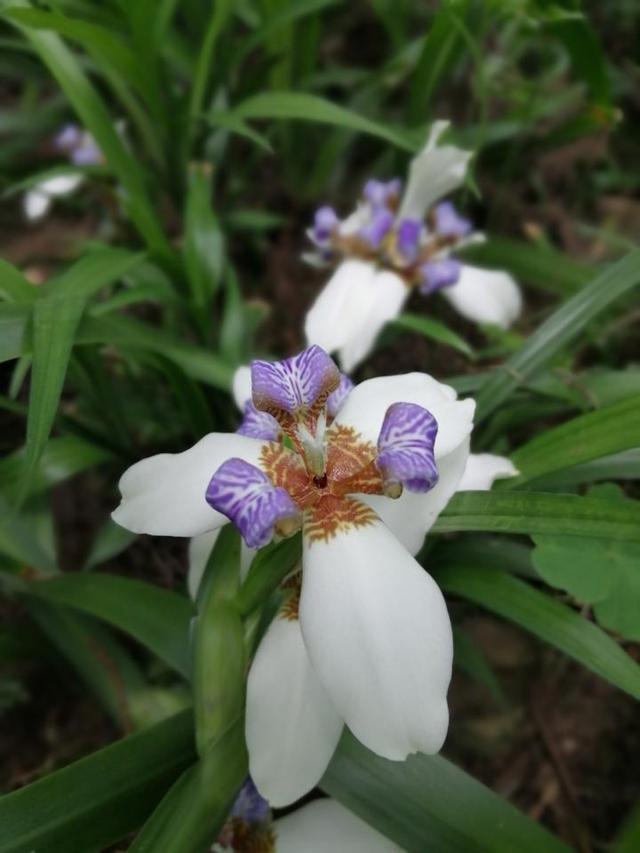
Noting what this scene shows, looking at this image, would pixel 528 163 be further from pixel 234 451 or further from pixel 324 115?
pixel 234 451

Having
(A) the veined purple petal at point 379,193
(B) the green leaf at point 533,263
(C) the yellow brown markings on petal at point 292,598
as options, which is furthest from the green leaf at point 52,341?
(B) the green leaf at point 533,263

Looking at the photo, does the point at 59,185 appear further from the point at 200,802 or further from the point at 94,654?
the point at 200,802

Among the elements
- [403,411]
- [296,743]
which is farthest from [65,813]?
[403,411]

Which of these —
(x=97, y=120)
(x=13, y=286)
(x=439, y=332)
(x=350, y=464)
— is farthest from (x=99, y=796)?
(x=97, y=120)

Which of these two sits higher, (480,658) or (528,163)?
(528,163)

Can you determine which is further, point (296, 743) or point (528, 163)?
point (528, 163)

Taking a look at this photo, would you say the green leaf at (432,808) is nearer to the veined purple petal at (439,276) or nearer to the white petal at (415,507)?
the white petal at (415,507)

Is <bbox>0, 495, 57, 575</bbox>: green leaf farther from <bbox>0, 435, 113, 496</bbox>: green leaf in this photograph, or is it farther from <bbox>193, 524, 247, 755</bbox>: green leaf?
<bbox>193, 524, 247, 755</bbox>: green leaf
